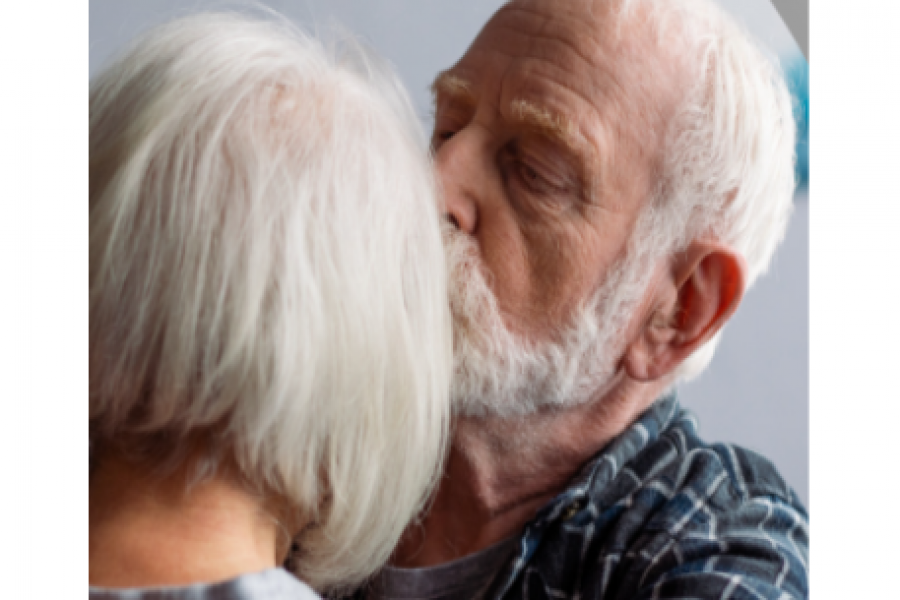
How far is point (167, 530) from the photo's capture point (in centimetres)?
76

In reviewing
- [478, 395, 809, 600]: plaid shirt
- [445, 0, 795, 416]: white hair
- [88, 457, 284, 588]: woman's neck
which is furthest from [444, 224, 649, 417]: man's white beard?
[88, 457, 284, 588]: woman's neck

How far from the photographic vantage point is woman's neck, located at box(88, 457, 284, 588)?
29.1 inches

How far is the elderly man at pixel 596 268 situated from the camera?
1129 mm

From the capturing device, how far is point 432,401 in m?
0.88

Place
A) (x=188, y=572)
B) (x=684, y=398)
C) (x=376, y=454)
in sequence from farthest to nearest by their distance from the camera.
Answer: (x=684, y=398)
(x=376, y=454)
(x=188, y=572)

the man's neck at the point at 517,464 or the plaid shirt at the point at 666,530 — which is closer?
the plaid shirt at the point at 666,530

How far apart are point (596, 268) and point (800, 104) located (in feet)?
1.28

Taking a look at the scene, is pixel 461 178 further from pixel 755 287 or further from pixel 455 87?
pixel 755 287

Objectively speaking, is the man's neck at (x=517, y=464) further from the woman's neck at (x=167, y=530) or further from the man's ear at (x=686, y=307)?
the woman's neck at (x=167, y=530)

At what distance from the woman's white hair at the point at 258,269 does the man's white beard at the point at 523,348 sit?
0.77ft

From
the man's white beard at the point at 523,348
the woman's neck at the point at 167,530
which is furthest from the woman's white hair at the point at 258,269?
the man's white beard at the point at 523,348
